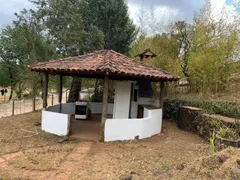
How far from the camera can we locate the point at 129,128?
6.78m

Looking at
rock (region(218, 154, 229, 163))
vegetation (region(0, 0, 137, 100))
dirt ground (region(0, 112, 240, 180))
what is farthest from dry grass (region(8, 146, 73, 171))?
vegetation (region(0, 0, 137, 100))

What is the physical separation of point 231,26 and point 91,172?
9.03 m

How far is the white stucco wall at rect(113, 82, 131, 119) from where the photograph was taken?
7.63 meters

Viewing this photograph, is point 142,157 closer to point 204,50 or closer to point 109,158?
point 109,158

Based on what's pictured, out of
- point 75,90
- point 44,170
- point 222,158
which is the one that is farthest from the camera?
point 75,90

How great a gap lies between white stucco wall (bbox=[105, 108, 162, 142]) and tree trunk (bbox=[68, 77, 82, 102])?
269 inches

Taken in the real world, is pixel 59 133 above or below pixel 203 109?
below

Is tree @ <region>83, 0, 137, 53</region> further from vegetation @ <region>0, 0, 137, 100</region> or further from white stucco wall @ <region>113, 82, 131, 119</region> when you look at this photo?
white stucco wall @ <region>113, 82, 131, 119</region>

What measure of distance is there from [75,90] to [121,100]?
21.0 ft

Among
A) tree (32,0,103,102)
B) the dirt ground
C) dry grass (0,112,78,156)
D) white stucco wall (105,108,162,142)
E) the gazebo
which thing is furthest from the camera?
tree (32,0,103,102)

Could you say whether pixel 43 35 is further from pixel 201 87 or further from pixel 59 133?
pixel 201 87

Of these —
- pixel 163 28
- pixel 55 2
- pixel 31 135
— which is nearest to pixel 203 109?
pixel 31 135

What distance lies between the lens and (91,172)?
4191 mm

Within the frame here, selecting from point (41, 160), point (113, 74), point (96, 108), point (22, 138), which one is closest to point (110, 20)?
point (96, 108)
